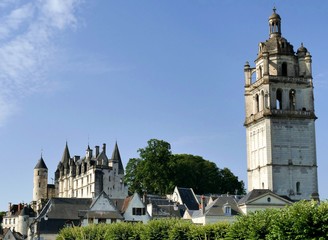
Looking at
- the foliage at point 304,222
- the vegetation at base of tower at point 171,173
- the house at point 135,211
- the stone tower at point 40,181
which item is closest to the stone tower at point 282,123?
the house at point 135,211

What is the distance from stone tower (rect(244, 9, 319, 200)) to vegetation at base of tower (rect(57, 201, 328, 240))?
25924mm

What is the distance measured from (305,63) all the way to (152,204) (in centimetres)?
2808

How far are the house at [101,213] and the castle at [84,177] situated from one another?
2379cm

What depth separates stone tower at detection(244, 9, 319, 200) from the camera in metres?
82.6

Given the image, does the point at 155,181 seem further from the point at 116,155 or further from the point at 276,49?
the point at 276,49

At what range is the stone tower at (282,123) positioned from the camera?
82625 millimetres

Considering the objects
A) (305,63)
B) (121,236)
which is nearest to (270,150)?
(305,63)

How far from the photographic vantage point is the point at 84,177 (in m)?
114

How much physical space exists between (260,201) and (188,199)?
2362 centimetres

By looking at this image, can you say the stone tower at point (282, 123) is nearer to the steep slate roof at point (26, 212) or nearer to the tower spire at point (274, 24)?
the tower spire at point (274, 24)

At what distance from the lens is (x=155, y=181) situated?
357 ft

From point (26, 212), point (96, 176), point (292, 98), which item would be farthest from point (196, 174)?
point (292, 98)

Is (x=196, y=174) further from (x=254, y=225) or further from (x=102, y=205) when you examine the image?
(x=254, y=225)

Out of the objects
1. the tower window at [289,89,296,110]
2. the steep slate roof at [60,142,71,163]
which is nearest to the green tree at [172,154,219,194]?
the steep slate roof at [60,142,71,163]
